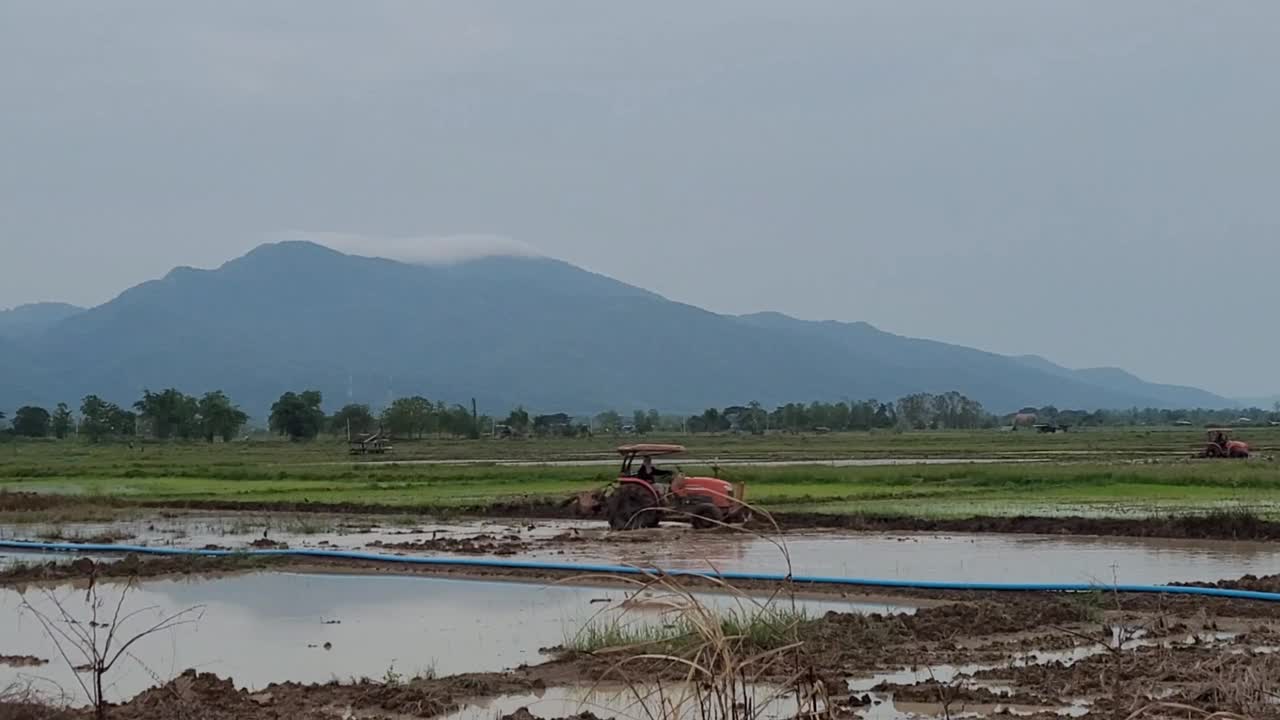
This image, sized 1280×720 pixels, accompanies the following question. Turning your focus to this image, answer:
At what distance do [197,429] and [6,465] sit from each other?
4325 centimetres

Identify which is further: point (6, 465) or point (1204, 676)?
point (6, 465)

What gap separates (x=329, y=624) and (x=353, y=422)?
311 feet

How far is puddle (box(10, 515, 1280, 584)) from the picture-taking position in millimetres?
16625

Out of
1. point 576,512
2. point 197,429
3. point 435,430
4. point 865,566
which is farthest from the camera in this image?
point 435,430

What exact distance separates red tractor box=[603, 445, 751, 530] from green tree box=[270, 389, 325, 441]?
245 feet

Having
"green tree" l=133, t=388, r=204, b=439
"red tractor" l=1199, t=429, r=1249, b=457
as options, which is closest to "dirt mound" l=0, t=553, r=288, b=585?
"red tractor" l=1199, t=429, r=1249, b=457

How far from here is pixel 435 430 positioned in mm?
102250

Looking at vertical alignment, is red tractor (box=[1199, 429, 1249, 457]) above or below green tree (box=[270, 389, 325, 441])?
below

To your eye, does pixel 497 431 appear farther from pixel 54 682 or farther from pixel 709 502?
pixel 54 682

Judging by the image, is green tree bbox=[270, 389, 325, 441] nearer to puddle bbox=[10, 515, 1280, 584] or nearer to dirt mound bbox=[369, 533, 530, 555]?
puddle bbox=[10, 515, 1280, 584]

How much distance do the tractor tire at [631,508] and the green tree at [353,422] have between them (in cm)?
8358

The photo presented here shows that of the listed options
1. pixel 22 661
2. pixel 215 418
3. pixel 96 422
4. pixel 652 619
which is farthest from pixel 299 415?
pixel 22 661

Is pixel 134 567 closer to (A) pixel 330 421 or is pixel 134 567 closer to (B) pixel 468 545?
(B) pixel 468 545

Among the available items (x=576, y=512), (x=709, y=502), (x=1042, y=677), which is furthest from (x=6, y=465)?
(x=1042, y=677)
